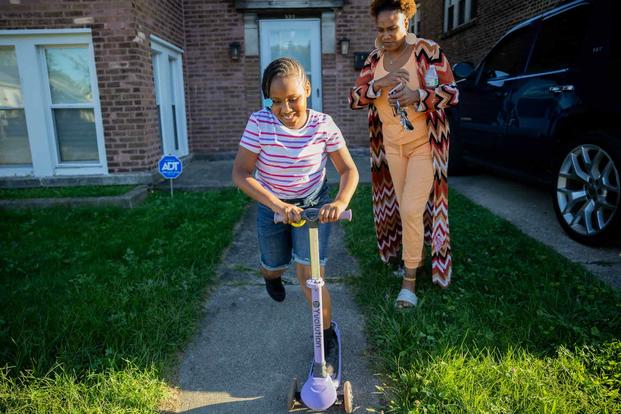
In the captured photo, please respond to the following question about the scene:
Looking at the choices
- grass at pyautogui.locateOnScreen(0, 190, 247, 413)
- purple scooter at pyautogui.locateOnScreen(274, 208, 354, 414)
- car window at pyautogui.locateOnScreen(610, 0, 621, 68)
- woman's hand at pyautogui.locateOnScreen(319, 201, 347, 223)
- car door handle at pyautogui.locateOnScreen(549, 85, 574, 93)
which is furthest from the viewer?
car door handle at pyautogui.locateOnScreen(549, 85, 574, 93)

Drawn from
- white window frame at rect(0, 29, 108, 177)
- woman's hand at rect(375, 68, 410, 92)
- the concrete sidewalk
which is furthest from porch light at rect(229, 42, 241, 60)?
woman's hand at rect(375, 68, 410, 92)

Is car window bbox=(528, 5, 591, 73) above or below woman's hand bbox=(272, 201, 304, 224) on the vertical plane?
above

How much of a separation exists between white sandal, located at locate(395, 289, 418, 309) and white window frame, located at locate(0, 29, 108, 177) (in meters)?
5.33

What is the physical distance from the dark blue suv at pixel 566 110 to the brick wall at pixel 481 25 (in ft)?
19.1

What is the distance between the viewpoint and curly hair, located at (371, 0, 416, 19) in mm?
2697

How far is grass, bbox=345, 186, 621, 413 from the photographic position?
2.04 meters

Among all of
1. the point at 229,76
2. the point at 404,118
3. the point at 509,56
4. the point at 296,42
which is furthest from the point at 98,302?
the point at 296,42

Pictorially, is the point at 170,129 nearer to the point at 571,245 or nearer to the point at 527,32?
the point at 527,32

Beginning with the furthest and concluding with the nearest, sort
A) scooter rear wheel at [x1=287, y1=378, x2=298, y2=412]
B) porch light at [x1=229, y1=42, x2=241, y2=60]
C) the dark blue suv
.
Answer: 1. porch light at [x1=229, y1=42, x2=241, y2=60]
2. the dark blue suv
3. scooter rear wheel at [x1=287, y1=378, x2=298, y2=412]

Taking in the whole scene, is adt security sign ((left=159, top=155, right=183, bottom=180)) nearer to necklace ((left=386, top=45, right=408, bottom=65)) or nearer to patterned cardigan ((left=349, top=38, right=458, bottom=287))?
patterned cardigan ((left=349, top=38, right=458, bottom=287))

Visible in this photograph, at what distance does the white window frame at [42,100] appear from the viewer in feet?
20.7

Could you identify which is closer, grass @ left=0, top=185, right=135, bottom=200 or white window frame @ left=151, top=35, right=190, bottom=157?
grass @ left=0, top=185, right=135, bottom=200

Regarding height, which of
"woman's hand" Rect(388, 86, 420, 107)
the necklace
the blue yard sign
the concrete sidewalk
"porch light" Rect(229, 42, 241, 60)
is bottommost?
the concrete sidewalk

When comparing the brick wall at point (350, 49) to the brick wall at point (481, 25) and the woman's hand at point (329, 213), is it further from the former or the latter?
the woman's hand at point (329, 213)
